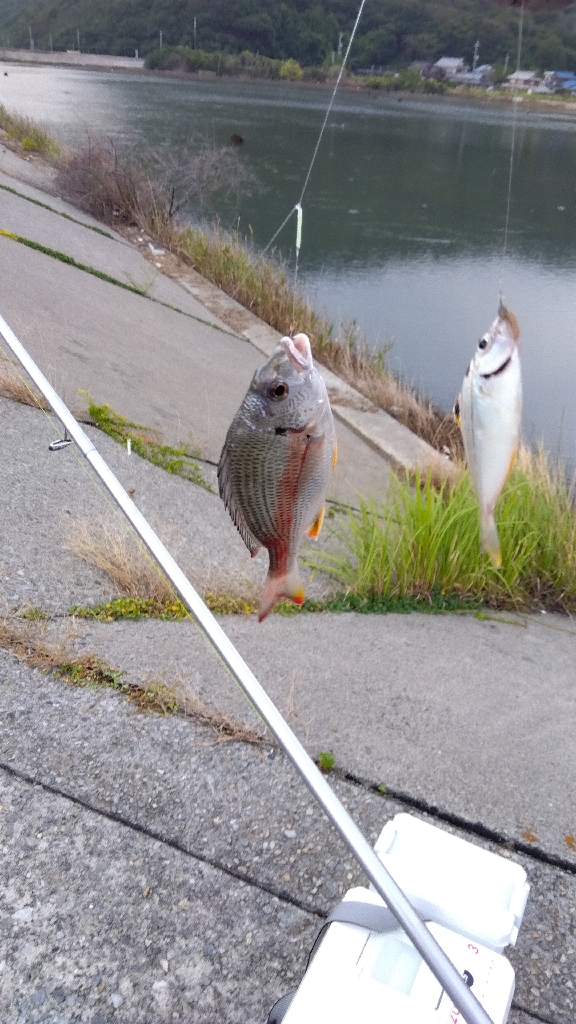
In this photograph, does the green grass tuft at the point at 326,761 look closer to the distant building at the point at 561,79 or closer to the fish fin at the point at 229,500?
the fish fin at the point at 229,500

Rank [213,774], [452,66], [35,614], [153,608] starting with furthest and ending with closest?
[153,608] → [35,614] → [213,774] → [452,66]

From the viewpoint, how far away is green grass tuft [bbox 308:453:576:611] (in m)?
4.26

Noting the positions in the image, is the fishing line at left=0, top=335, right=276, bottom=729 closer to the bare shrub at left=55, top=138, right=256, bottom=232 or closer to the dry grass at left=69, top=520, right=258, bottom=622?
the dry grass at left=69, top=520, right=258, bottom=622

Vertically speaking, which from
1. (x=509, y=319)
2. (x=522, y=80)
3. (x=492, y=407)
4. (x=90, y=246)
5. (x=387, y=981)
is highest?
(x=522, y=80)

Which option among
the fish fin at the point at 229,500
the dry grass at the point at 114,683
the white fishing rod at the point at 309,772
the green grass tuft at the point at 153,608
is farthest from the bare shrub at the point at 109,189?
the fish fin at the point at 229,500

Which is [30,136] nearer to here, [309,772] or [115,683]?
[115,683]

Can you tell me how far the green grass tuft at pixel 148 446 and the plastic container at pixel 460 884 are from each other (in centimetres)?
320

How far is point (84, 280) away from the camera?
27.1 ft

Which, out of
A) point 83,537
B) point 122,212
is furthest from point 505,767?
point 122,212

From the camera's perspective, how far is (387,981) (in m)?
1.78

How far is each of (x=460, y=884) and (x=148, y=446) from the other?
360cm

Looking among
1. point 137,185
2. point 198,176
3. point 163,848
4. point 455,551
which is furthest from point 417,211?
point 163,848

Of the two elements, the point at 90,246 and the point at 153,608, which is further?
the point at 90,246

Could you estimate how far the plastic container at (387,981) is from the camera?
162 cm
